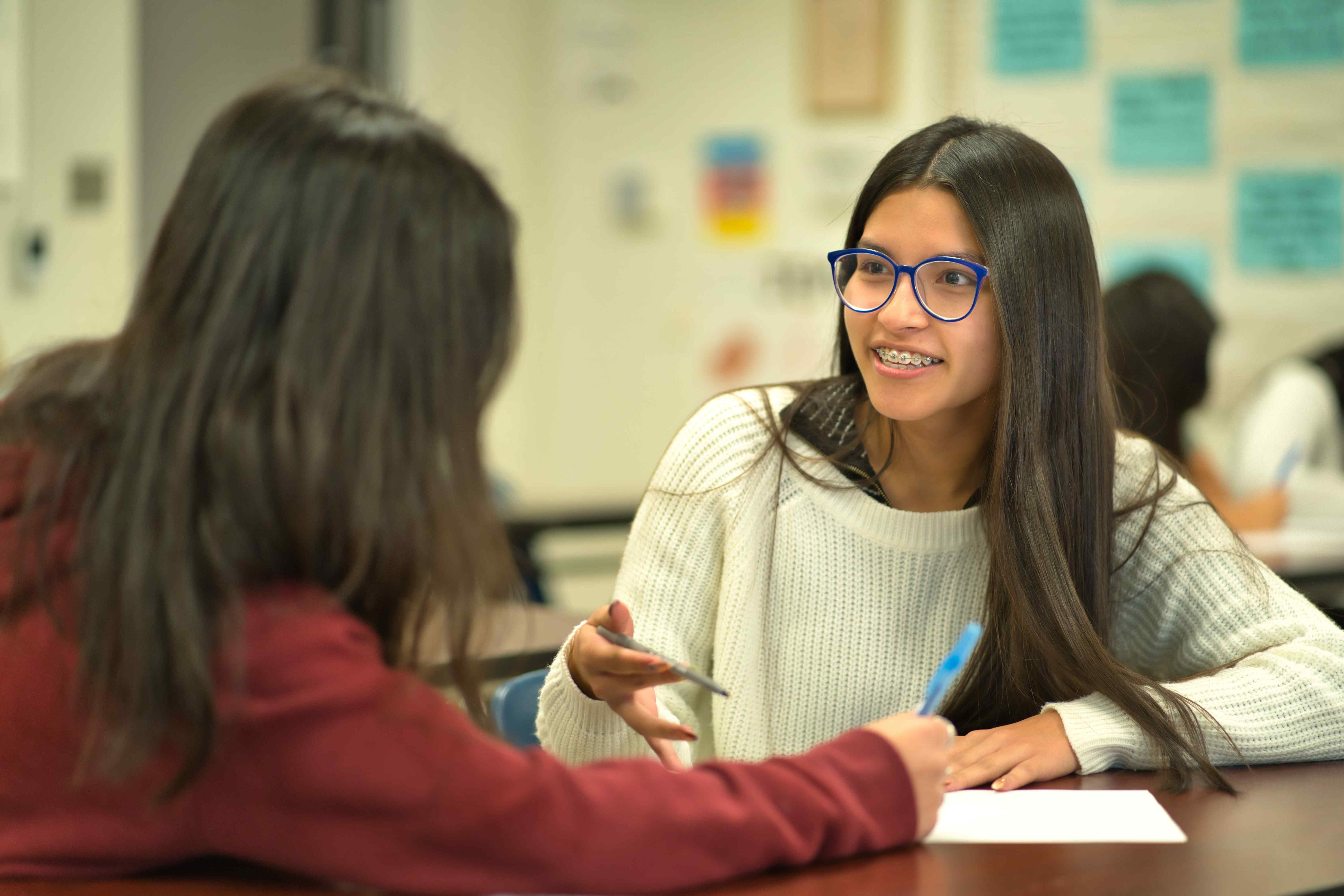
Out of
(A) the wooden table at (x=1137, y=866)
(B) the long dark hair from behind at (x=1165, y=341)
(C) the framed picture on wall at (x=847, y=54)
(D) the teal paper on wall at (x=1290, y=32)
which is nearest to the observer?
(A) the wooden table at (x=1137, y=866)

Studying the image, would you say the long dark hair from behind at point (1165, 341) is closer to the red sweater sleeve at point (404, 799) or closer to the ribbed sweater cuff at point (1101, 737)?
the ribbed sweater cuff at point (1101, 737)

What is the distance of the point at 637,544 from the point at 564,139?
3.64 m

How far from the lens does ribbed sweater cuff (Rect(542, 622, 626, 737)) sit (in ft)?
4.37

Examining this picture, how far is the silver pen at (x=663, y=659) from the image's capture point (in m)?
1.03

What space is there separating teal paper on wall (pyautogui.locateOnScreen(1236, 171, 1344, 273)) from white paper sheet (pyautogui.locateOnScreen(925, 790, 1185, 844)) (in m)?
3.24

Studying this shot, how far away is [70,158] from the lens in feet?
12.1

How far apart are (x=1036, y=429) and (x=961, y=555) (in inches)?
7.5

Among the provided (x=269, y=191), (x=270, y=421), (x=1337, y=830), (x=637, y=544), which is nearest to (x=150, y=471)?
(x=270, y=421)

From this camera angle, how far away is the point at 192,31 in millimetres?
4371

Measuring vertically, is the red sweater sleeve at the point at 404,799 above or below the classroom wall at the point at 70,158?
below

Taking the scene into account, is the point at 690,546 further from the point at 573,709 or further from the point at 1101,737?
the point at 1101,737

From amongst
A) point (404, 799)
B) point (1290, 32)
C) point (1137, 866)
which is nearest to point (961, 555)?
point (1137, 866)

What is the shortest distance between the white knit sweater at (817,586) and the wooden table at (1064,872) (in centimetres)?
40

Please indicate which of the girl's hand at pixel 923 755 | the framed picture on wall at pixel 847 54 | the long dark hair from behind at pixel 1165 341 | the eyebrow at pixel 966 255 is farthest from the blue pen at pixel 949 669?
the framed picture on wall at pixel 847 54
